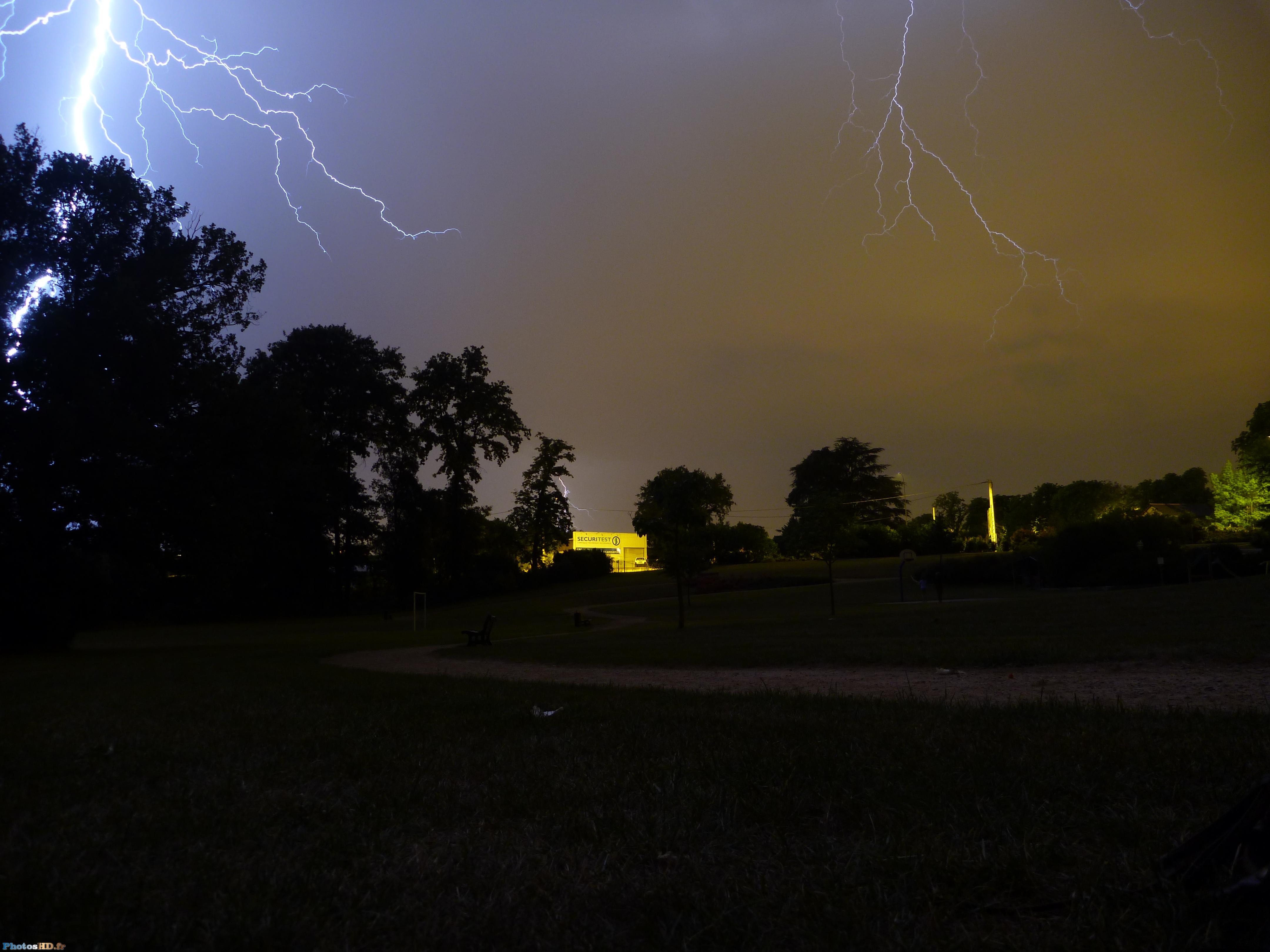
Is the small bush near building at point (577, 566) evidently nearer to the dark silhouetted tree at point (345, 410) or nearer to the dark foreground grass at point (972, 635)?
the dark silhouetted tree at point (345, 410)

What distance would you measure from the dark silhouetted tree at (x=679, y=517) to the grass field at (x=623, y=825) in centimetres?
1947

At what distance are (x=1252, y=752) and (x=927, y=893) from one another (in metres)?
2.83

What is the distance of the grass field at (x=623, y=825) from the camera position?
2.46 m

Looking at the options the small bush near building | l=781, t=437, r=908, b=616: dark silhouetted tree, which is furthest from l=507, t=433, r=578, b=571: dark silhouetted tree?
l=781, t=437, r=908, b=616: dark silhouetted tree

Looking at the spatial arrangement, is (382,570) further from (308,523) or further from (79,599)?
(79,599)

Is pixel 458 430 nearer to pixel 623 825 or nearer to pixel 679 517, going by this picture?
pixel 679 517

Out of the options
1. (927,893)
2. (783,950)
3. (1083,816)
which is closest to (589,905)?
(783,950)

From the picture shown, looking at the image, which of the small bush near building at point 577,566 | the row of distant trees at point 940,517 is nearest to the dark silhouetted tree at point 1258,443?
the row of distant trees at point 940,517

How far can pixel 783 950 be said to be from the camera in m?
2.29

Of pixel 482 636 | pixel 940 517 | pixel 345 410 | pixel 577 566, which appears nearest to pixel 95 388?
pixel 482 636

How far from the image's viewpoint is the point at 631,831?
134 inches

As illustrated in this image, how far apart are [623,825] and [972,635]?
1402cm

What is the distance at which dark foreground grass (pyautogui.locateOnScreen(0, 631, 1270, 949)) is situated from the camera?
96.6 inches

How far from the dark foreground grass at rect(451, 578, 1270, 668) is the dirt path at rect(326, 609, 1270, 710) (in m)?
0.62
